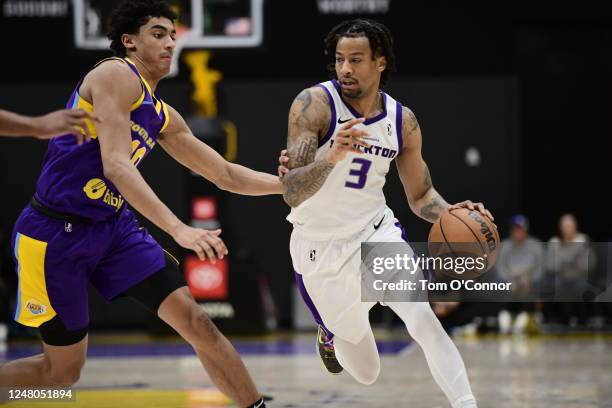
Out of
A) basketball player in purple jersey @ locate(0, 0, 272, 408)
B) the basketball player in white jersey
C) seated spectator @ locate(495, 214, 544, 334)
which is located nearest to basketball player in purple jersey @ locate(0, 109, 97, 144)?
basketball player in purple jersey @ locate(0, 0, 272, 408)

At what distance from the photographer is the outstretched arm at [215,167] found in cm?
549

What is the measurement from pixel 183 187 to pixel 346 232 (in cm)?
1021

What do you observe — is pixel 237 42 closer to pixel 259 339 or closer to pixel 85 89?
pixel 259 339

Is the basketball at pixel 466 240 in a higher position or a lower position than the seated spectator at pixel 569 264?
higher

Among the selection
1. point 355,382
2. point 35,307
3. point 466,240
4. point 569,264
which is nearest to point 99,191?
point 35,307

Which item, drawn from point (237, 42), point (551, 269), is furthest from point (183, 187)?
point (551, 269)

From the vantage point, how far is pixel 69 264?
16.6 feet

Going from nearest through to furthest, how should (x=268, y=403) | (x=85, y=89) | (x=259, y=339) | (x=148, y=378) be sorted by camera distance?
(x=85, y=89) → (x=268, y=403) → (x=148, y=378) → (x=259, y=339)

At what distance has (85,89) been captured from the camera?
4.98 m

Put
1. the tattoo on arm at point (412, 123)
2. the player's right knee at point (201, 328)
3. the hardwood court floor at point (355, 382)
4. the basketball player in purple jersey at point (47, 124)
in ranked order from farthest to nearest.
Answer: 1. the hardwood court floor at point (355, 382)
2. the tattoo on arm at point (412, 123)
3. the player's right knee at point (201, 328)
4. the basketball player in purple jersey at point (47, 124)

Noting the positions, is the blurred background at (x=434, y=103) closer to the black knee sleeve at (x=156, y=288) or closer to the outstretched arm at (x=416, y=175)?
the outstretched arm at (x=416, y=175)

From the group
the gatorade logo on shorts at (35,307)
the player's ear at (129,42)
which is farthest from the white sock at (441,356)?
the player's ear at (129,42)

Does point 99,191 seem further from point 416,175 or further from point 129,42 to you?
point 416,175

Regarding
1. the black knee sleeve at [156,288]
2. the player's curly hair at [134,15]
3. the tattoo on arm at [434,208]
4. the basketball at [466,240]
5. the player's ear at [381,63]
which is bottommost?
the black knee sleeve at [156,288]
